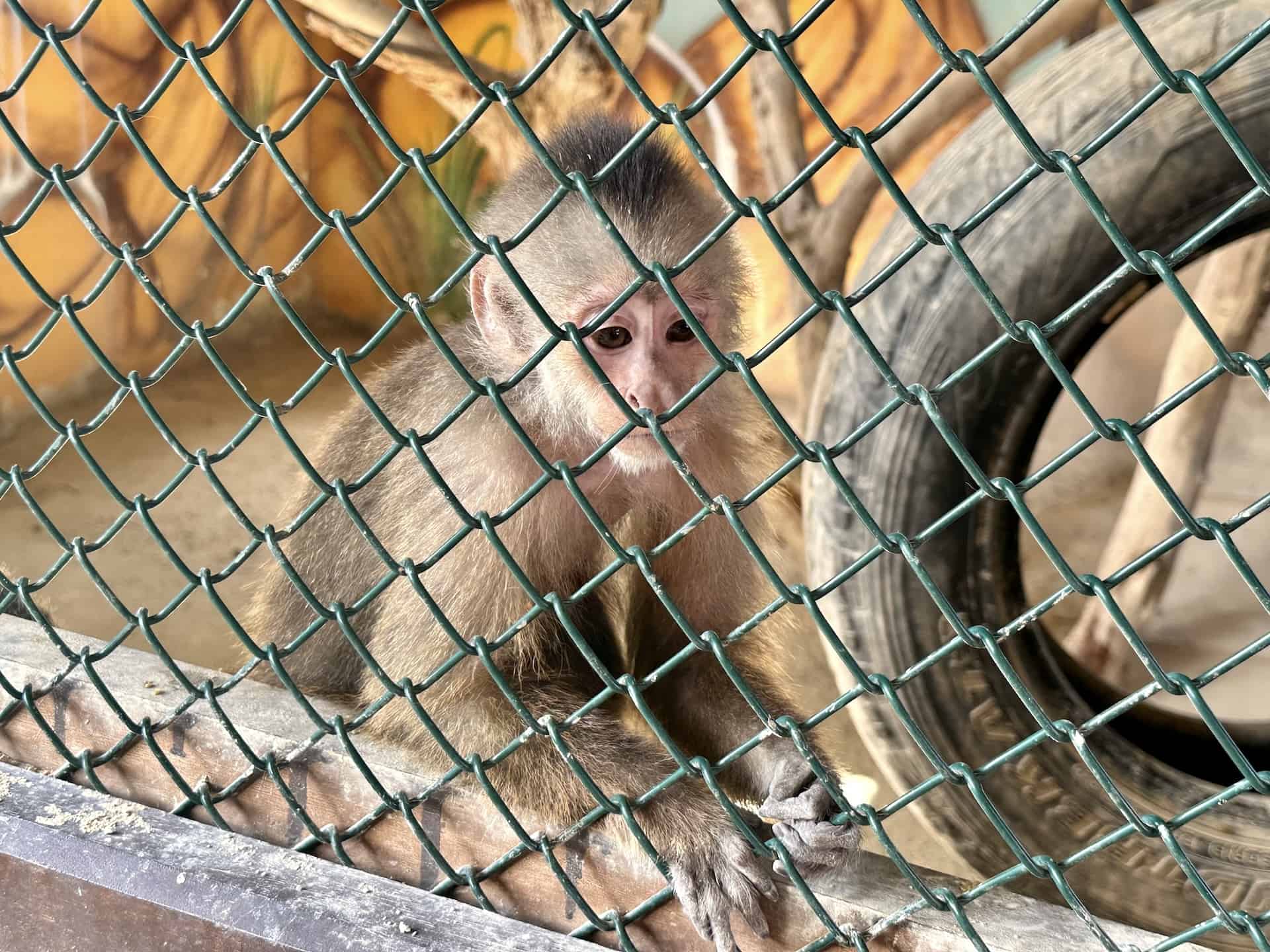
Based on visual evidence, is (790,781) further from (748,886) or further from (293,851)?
(293,851)

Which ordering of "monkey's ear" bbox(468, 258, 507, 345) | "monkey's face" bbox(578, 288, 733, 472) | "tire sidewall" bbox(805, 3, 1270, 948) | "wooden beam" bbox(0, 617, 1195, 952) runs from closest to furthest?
"wooden beam" bbox(0, 617, 1195, 952) < "monkey's face" bbox(578, 288, 733, 472) < "monkey's ear" bbox(468, 258, 507, 345) < "tire sidewall" bbox(805, 3, 1270, 948)

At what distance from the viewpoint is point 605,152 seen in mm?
2365

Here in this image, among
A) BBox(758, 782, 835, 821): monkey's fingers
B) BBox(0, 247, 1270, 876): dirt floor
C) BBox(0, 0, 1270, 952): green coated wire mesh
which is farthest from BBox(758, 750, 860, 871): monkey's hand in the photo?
BBox(0, 247, 1270, 876): dirt floor

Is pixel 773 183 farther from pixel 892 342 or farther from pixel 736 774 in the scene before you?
pixel 736 774

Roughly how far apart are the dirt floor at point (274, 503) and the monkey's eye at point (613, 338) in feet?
9.79

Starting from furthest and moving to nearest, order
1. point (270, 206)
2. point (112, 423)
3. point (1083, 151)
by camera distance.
Answer: point (270, 206) → point (112, 423) → point (1083, 151)

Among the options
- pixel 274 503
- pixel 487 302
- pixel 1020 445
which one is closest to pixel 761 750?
pixel 487 302

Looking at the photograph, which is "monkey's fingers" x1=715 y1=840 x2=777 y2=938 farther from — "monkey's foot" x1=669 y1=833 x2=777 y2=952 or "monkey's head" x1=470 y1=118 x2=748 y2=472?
"monkey's head" x1=470 y1=118 x2=748 y2=472

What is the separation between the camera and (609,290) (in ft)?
7.95

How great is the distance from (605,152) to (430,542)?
783mm

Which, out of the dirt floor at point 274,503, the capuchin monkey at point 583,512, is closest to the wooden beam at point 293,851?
the capuchin monkey at point 583,512

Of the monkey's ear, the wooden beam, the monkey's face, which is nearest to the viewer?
the wooden beam

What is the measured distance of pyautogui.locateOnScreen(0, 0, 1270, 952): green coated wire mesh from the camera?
1.26 m

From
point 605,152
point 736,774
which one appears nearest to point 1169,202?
point 605,152
